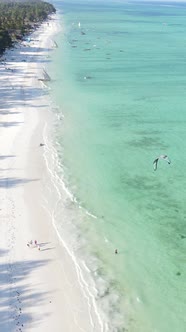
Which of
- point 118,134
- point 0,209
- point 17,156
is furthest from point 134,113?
point 0,209

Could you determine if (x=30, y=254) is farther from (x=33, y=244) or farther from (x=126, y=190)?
(x=126, y=190)

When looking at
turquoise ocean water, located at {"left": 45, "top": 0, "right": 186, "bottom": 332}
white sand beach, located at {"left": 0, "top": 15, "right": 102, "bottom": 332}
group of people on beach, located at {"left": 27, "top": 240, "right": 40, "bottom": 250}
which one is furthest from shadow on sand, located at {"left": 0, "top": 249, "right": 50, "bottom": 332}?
turquoise ocean water, located at {"left": 45, "top": 0, "right": 186, "bottom": 332}

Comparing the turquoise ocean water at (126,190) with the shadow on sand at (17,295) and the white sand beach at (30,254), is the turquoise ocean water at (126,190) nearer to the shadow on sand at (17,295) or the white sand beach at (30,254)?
the white sand beach at (30,254)

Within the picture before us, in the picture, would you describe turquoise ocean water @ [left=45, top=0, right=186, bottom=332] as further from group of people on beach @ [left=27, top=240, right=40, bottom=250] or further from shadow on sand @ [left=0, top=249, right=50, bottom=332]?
shadow on sand @ [left=0, top=249, right=50, bottom=332]

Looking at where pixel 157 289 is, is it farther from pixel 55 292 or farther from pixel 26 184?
pixel 26 184

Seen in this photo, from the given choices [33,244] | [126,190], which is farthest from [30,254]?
[126,190]

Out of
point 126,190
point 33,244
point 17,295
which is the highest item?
point 17,295
